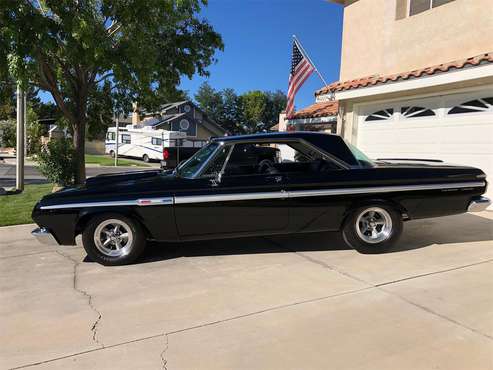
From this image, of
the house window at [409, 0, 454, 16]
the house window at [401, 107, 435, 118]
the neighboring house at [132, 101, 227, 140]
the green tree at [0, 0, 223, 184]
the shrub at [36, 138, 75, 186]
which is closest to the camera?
the green tree at [0, 0, 223, 184]

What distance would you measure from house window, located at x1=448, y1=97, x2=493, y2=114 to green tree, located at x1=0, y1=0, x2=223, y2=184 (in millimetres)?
5971

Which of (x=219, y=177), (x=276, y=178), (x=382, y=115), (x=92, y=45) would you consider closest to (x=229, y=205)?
(x=219, y=177)

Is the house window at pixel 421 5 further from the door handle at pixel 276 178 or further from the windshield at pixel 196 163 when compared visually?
the windshield at pixel 196 163

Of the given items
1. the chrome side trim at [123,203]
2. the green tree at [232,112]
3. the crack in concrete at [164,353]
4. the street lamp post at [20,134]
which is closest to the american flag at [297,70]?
the street lamp post at [20,134]

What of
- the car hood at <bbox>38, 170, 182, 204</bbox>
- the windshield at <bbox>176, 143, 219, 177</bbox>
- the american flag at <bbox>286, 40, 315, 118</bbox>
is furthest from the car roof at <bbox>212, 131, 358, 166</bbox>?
the american flag at <bbox>286, 40, 315, 118</bbox>

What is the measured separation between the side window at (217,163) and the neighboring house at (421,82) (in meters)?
5.22

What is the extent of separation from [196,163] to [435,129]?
5834 millimetres

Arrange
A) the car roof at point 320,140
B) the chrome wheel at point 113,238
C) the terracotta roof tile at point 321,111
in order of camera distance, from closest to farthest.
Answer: the chrome wheel at point 113,238, the car roof at point 320,140, the terracotta roof tile at point 321,111

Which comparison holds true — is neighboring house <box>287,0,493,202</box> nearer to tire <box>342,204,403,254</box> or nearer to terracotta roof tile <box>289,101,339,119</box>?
terracotta roof tile <box>289,101,339,119</box>

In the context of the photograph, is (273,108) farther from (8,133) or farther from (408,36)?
(408,36)

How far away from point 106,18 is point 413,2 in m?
7.17

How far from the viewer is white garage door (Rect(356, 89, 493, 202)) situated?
311 inches

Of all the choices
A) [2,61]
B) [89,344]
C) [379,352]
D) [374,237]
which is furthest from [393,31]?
[89,344]

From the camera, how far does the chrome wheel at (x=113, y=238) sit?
16.0ft
